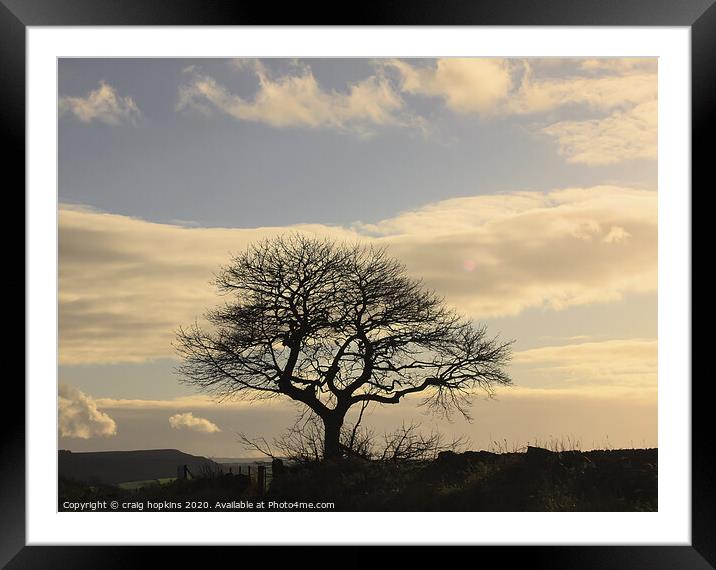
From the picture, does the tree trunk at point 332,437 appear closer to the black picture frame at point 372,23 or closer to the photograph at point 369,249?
the photograph at point 369,249

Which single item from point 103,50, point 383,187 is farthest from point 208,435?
point 103,50

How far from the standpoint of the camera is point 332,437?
4.14 metres

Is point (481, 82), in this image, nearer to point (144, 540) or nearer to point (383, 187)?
point (383, 187)

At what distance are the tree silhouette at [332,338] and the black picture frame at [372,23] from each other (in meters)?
1.29

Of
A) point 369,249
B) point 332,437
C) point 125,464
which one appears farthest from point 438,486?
point 125,464

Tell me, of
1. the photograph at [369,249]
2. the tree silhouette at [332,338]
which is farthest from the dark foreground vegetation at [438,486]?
the tree silhouette at [332,338]

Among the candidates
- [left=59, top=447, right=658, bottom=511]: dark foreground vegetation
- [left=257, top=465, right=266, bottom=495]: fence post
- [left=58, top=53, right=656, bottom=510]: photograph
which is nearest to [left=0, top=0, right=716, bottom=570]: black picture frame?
[left=59, top=447, right=658, bottom=511]: dark foreground vegetation

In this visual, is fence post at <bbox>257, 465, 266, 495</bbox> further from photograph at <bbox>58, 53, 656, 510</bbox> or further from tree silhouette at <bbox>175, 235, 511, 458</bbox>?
tree silhouette at <bbox>175, 235, 511, 458</bbox>

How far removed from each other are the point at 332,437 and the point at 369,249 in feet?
3.51

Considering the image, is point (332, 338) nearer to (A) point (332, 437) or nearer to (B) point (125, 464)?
(A) point (332, 437)

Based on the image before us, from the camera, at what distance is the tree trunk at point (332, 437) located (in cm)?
412

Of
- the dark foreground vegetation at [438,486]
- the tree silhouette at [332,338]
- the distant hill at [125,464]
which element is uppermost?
the tree silhouette at [332,338]

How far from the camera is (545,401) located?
153 inches

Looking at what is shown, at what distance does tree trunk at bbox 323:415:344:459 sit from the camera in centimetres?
412
